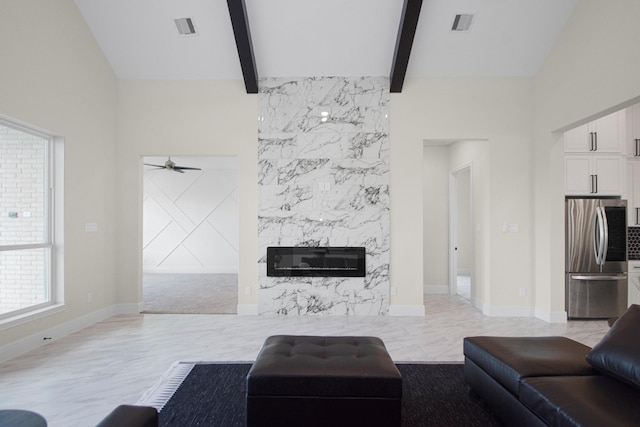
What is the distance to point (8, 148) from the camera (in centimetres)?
353

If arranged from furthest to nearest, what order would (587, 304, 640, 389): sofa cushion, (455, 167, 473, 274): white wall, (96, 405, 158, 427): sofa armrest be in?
(455, 167, 473, 274): white wall, (587, 304, 640, 389): sofa cushion, (96, 405, 158, 427): sofa armrest

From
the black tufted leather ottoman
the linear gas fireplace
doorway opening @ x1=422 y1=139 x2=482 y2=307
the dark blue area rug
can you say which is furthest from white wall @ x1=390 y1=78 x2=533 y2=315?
the black tufted leather ottoman

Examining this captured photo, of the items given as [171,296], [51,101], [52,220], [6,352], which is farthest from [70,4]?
[171,296]

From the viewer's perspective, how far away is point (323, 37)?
4.52 meters

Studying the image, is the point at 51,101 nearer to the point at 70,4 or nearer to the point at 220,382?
the point at 70,4

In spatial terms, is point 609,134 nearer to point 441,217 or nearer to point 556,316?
point 556,316

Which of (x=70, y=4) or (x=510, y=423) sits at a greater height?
(x=70, y=4)

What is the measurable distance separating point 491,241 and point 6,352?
5566mm

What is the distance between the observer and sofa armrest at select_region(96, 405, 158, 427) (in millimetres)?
1341

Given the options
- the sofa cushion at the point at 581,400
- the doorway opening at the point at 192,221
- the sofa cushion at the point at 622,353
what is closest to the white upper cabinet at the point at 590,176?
the sofa cushion at the point at 622,353

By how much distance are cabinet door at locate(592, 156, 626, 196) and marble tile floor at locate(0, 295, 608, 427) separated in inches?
68.6

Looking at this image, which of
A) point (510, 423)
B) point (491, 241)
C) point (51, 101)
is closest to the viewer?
point (510, 423)

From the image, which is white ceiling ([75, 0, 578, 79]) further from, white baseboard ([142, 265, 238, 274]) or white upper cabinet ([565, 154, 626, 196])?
white baseboard ([142, 265, 238, 274])

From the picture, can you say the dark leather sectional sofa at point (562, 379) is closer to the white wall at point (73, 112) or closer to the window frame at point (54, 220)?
the white wall at point (73, 112)
